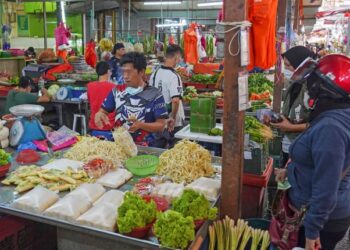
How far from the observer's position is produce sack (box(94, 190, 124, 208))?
A: 255cm

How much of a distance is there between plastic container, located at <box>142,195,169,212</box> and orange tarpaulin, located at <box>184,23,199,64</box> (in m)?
7.12

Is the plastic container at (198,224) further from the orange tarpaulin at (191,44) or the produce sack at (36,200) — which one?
the orange tarpaulin at (191,44)

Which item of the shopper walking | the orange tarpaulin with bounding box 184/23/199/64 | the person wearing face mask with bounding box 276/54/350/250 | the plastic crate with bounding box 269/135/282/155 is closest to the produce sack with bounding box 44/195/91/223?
the person wearing face mask with bounding box 276/54/350/250

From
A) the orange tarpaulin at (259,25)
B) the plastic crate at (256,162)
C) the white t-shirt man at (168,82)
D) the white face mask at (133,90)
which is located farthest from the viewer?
the white t-shirt man at (168,82)

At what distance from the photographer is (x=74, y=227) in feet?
7.72

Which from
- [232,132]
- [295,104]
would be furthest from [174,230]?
[295,104]

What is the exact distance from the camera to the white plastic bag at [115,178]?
2.94m

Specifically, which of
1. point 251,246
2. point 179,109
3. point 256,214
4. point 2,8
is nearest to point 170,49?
point 179,109

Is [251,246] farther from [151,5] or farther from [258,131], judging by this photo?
[151,5]

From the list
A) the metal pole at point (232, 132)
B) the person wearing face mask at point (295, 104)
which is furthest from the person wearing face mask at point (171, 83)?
the metal pole at point (232, 132)

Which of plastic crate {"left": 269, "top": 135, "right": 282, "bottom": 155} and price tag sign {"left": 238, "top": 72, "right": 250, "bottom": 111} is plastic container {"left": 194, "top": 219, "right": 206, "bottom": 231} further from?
plastic crate {"left": 269, "top": 135, "right": 282, "bottom": 155}

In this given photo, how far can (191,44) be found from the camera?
9.33 meters

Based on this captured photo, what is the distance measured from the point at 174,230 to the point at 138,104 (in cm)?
201

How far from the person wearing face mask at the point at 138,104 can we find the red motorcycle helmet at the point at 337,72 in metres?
1.92
